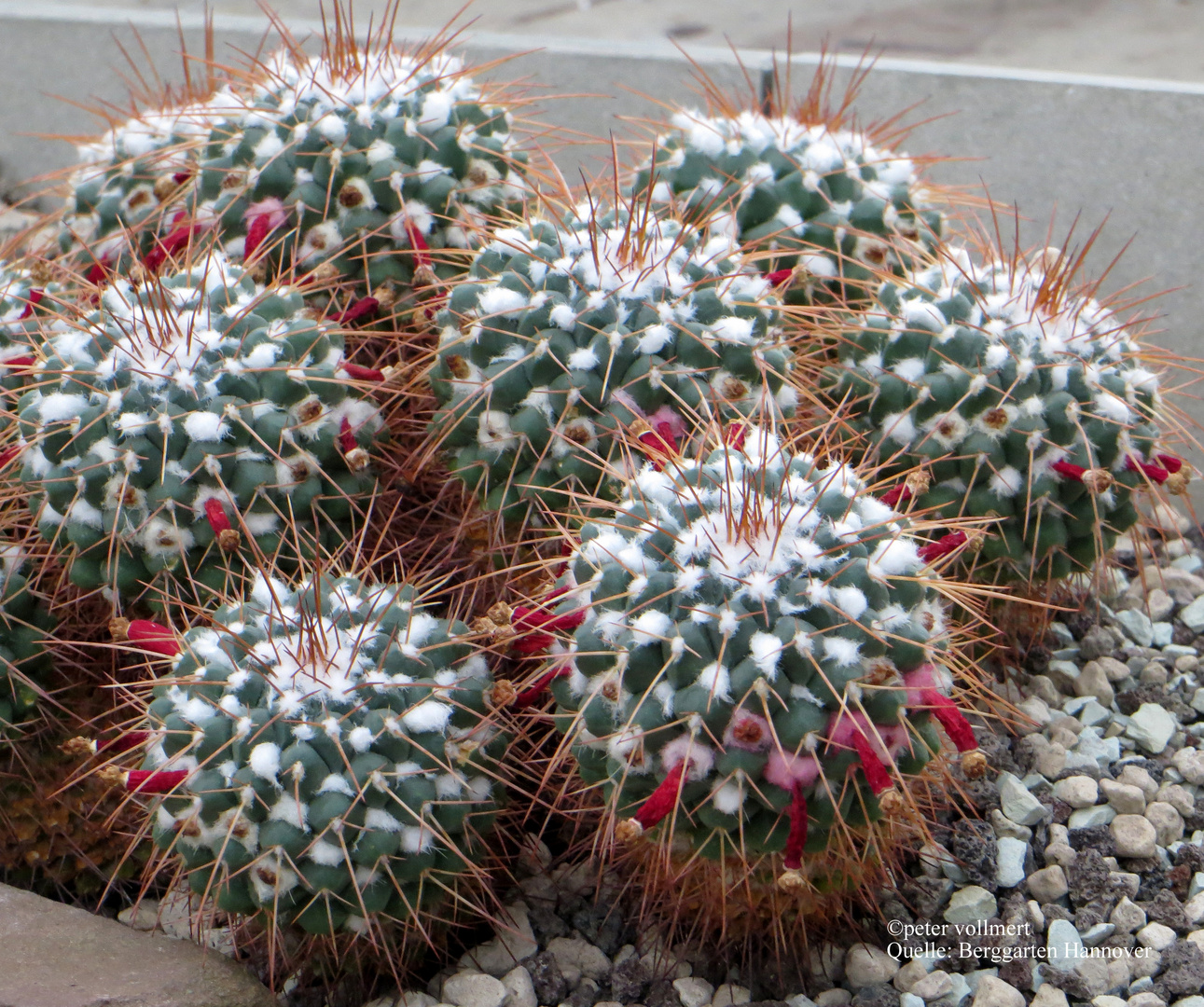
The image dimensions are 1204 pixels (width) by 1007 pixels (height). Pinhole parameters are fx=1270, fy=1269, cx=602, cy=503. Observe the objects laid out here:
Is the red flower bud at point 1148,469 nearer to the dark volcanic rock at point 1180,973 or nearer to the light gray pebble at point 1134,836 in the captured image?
the light gray pebble at point 1134,836

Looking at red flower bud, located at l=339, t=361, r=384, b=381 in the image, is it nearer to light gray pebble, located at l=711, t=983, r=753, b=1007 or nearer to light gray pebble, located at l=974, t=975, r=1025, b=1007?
light gray pebble, located at l=711, t=983, r=753, b=1007

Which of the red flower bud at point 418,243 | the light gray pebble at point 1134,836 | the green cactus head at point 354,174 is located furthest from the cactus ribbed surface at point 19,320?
the light gray pebble at point 1134,836

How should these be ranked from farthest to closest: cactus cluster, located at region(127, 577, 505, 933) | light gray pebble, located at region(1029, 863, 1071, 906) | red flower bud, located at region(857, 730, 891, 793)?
light gray pebble, located at region(1029, 863, 1071, 906) → cactus cluster, located at region(127, 577, 505, 933) → red flower bud, located at region(857, 730, 891, 793)

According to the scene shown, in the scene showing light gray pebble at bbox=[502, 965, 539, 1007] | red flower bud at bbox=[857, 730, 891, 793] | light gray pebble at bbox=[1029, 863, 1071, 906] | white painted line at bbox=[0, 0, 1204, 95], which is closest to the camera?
red flower bud at bbox=[857, 730, 891, 793]

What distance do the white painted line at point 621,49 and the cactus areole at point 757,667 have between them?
2112mm

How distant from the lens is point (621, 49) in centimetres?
390

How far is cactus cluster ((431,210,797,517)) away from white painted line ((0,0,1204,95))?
1513 millimetres

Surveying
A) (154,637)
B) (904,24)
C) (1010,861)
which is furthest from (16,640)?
(904,24)

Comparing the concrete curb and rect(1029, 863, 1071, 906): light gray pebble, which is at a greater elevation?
the concrete curb

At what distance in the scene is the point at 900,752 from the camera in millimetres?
1672

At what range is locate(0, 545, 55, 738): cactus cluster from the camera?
217cm

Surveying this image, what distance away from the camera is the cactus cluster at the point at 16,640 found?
2.17 meters

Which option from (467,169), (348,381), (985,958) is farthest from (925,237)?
(985,958)

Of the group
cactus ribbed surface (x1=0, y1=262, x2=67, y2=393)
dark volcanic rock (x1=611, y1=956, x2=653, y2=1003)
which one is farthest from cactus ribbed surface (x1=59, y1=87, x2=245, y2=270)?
dark volcanic rock (x1=611, y1=956, x2=653, y2=1003)
